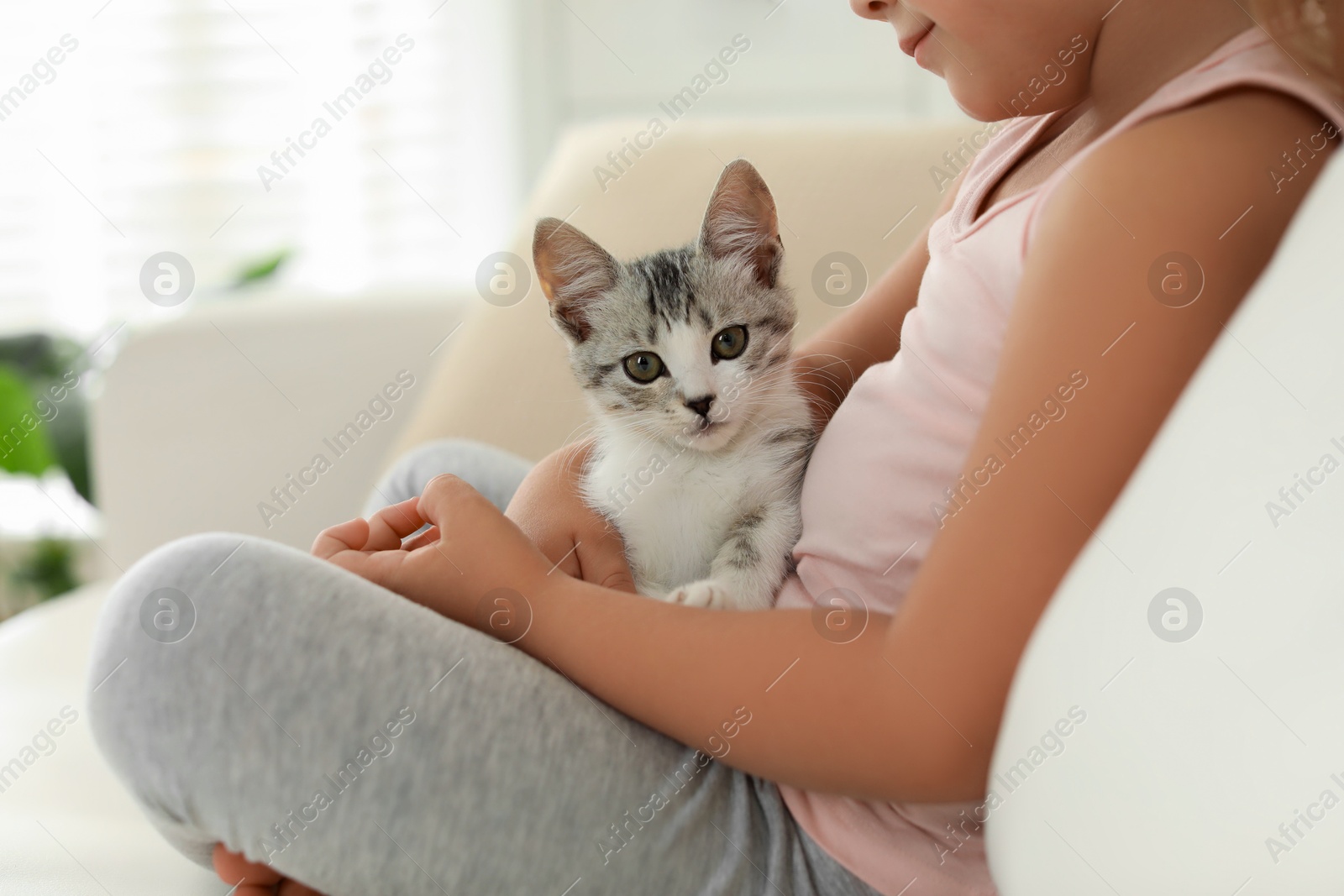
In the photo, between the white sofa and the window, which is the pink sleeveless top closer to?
the white sofa

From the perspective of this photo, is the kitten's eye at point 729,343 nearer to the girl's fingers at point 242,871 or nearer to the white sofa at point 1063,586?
the white sofa at point 1063,586

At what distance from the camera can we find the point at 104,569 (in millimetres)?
2656

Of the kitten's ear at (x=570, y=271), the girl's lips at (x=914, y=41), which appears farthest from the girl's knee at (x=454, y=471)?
the girl's lips at (x=914, y=41)

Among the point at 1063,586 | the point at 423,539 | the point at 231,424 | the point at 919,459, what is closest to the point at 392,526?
the point at 423,539

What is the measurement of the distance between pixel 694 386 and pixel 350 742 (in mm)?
474

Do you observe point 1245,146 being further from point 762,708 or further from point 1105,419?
point 762,708

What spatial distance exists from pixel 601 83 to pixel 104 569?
1.84 m

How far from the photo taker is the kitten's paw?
Result: 2.77 ft

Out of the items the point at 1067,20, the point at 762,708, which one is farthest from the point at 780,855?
the point at 1067,20

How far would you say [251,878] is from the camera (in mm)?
722

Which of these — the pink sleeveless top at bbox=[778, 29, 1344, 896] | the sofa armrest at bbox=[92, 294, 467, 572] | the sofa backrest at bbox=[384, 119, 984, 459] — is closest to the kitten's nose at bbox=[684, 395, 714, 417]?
the pink sleeveless top at bbox=[778, 29, 1344, 896]

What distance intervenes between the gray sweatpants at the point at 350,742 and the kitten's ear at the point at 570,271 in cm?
44

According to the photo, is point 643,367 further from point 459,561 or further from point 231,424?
point 231,424

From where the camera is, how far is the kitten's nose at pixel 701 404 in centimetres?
98
